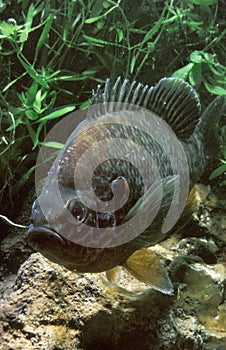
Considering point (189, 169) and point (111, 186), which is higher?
point (111, 186)

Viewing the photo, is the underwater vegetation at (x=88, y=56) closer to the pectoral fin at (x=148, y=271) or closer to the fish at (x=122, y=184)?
the fish at (x=122, y=184)

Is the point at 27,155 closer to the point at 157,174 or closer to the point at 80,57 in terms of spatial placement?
the point at 80,57

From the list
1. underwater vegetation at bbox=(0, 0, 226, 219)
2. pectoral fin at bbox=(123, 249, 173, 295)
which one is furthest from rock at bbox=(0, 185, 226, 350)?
underwater vegetation at bbox=(0, 0, 226, 219)

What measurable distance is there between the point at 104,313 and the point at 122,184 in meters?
0.81

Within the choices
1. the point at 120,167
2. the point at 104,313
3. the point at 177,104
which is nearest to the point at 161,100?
the point at 177,104

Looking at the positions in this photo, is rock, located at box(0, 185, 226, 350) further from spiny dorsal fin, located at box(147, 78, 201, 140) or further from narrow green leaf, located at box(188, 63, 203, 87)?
narrow green leaf, located at box(188, 63, 203, 87)

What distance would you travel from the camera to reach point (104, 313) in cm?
229

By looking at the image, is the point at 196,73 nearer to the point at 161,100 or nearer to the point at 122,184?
the point at 161,100

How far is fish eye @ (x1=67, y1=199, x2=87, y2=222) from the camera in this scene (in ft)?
5.97

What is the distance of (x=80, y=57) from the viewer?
4012mm

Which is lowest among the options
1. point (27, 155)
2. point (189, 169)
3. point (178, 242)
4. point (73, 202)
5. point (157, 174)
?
point (178, 242)

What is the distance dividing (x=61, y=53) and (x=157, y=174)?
2.25m

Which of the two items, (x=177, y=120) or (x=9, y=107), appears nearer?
(x=177, y=120)

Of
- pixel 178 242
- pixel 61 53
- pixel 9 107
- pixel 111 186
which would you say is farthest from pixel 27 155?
pixel 111 186
